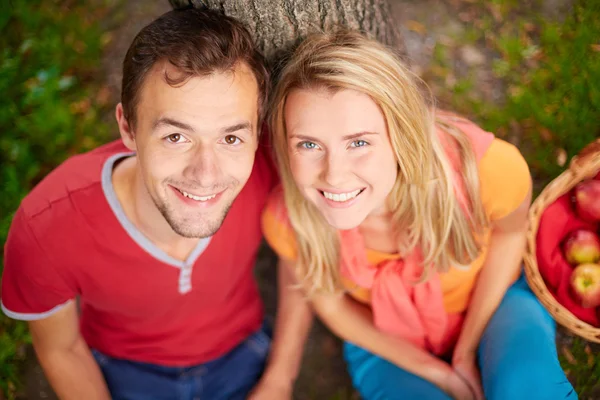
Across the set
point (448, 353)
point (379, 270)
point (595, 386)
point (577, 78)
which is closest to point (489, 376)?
point (448, 353)

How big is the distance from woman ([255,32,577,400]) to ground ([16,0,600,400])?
41cm

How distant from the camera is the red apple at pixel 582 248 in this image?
108 inches

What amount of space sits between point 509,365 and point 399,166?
0.94 m

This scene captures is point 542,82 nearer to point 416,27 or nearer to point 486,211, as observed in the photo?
point 416,27

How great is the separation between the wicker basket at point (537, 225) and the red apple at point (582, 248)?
0.55 feet

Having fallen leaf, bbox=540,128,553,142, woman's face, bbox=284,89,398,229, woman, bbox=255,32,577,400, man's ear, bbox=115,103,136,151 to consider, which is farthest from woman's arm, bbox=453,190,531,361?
man's ear, bbox=115,103,136,151

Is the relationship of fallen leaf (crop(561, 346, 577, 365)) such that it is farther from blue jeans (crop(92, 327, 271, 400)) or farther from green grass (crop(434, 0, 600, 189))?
blue jeans (crop(92, 327, 271, 400))

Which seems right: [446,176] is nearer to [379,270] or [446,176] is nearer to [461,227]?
[461,227]

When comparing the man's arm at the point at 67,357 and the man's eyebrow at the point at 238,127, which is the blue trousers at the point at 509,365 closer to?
the man's arm at the point at 67,357

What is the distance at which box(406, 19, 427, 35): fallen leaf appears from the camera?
13.1 feet

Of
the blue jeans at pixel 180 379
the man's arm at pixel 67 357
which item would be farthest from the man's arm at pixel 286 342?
the man's arm at pixel 67 357

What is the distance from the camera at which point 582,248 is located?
108 inches

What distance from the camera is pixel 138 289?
253cm

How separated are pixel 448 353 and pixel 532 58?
2002 millimetres
